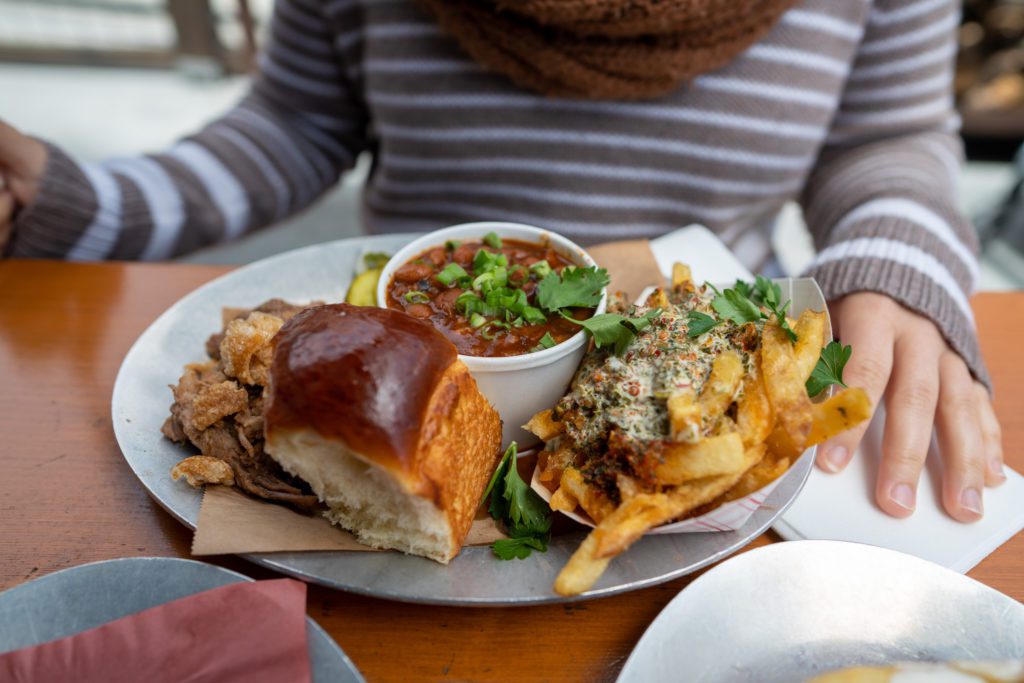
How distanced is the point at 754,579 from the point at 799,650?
12cm

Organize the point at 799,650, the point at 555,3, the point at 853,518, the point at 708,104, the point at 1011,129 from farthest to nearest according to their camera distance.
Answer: the point at 1011,129
the point at 708,104
the point at 555,3
the point at 853,518
the point at 799,650

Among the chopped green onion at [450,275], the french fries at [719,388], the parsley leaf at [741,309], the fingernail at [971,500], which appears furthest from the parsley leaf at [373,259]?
the fingernail at [971,500]

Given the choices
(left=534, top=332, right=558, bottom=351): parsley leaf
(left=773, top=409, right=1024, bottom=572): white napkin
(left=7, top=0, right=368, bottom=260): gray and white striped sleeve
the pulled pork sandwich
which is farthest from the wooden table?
(left=534, top=332, right=558, bottom=351): parsley leaf

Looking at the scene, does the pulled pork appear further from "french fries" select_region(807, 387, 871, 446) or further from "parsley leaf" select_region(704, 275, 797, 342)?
"french fries" select_region(807, 387, 871, 446)

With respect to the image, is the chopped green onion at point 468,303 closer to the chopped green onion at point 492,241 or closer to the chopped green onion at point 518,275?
the chopped green onion at point 518,275

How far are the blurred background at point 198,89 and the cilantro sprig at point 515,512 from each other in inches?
128

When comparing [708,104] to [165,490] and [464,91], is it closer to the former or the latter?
[464,91]

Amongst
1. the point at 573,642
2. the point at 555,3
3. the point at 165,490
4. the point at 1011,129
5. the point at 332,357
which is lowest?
the point at 1011,129

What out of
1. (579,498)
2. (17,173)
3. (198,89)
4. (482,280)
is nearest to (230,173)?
(17,173)

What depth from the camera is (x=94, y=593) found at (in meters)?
1.00

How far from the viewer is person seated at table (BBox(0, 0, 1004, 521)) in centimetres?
167

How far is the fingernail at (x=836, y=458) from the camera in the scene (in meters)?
1.33

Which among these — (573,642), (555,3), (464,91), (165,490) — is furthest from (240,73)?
(573,642)

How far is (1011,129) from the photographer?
16.1ft
